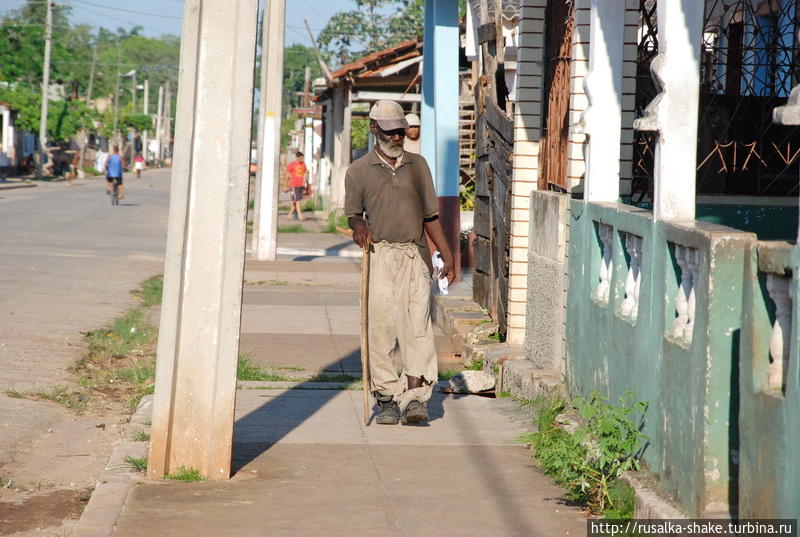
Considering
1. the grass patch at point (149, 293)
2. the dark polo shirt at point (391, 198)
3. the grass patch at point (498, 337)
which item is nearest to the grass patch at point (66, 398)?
the dark polo shirt at point (391, 198)

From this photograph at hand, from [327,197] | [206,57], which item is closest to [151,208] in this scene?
[327,197]

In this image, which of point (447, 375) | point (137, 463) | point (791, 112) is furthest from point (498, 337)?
point (791, 112)

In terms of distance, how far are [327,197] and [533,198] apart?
29.0 meters

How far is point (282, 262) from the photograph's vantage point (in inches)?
750

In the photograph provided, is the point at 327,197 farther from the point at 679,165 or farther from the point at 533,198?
the point at 679,165

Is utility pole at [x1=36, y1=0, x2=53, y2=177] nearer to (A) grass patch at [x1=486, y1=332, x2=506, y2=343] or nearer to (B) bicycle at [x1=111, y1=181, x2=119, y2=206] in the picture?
(B) bicycle at [x1=111, y1=181, x2=119, y2=206]

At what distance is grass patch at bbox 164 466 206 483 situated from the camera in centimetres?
546

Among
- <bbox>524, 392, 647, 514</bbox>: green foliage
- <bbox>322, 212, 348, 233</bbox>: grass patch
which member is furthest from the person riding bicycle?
<bbox>524, 392, 647, 514</bbox>: green foliage

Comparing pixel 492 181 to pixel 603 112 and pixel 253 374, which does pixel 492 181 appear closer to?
pixel 253 374

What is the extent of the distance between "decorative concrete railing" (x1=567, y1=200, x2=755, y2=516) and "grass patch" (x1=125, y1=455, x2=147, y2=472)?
2.43 meters

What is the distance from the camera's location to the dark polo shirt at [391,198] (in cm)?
686

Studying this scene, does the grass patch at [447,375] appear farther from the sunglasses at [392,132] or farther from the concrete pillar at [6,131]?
the concrete pillar at [6,131]

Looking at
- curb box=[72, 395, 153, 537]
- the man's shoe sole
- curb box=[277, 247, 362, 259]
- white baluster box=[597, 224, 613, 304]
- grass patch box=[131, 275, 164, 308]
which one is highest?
Result: white baluster box=[597, 224, 613, 304]

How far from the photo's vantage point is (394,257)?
22.5 feet
